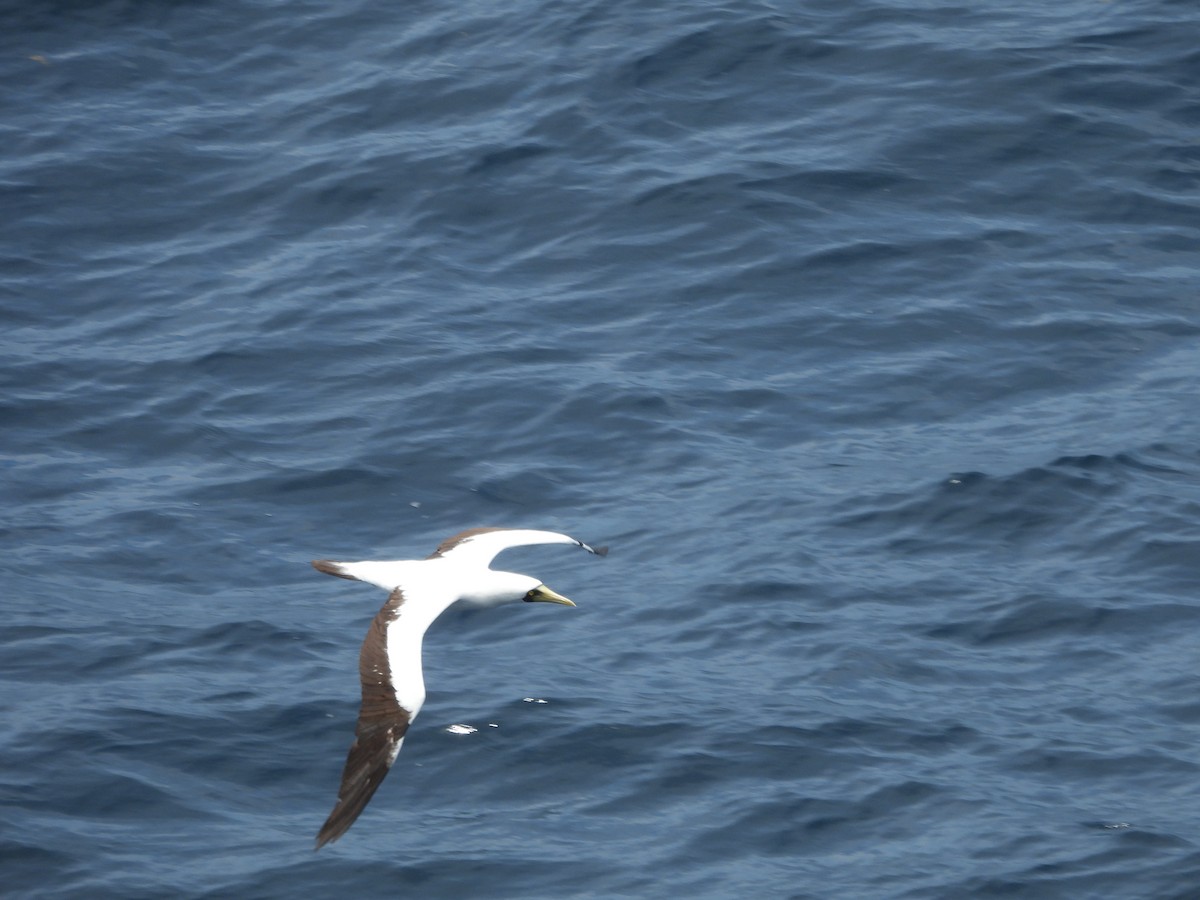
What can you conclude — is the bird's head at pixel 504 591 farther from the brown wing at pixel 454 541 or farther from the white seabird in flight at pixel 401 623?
the brown wing at pixel 454 541

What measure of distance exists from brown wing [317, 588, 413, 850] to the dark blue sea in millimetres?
1791

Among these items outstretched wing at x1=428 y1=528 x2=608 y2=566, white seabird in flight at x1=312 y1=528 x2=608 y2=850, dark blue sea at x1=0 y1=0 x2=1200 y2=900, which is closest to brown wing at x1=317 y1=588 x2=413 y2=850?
white seabird in flight at x1=312 y1=528 x2=608 y2=850

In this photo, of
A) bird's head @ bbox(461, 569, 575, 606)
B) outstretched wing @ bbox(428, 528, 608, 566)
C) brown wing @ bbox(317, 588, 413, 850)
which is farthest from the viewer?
outstretched wing @ bbox(428, 528, 608, 566)

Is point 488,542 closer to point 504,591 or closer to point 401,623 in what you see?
point 504,591

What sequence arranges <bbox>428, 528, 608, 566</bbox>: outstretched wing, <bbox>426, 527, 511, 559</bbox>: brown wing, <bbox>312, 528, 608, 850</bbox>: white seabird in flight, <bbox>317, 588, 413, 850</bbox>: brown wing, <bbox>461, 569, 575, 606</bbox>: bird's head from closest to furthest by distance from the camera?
<bbox>317, 588, 413, 850</bbox>: brown wing < <bbox>312, 528, 608, 850</bbox>: white seabird in flight < <bbox>461, 569, 575, 606</bbox>: bird's head < <bbox>428, 528, 608, 566</bbox>: outstretched wing < <bbox>426, 527, 511, 559</bbox>: brown wing

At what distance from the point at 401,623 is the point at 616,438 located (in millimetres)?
4187

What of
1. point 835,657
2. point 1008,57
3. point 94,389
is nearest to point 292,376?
point 94,389

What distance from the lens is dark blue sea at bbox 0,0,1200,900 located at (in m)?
11.0

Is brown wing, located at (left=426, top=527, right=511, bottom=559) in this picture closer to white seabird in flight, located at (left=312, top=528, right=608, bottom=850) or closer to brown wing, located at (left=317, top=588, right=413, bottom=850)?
white seabird in flight, located at (left=312, top=528, right=608, bottom=850)

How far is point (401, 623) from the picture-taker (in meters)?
10.0

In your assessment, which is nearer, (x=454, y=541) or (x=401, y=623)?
(x=401, y=623)

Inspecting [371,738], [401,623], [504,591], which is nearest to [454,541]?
[504,591]

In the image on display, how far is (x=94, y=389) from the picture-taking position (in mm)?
15438

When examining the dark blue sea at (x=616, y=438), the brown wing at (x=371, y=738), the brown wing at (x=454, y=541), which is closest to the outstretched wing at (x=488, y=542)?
the brown wing at (x=454, y=541)
